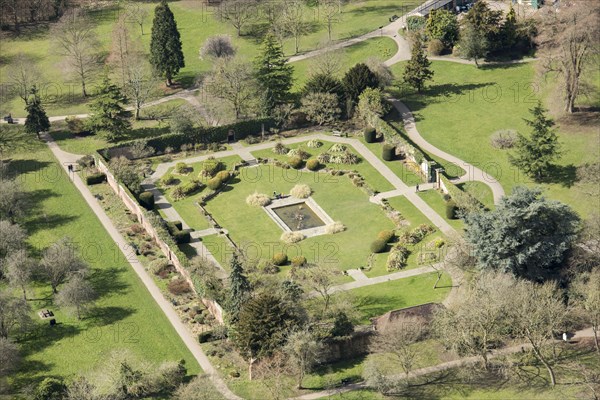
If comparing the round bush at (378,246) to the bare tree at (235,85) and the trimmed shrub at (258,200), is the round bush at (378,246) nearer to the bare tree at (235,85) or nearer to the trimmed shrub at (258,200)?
the trimmed shrub at (258,200)

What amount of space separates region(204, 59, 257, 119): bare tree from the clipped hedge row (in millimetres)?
3798

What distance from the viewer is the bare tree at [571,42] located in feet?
437

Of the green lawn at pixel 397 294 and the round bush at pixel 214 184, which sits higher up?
the round bush at pixel 214 184

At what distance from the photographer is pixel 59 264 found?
110 meters

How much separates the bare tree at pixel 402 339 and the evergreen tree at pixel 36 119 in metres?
63.6

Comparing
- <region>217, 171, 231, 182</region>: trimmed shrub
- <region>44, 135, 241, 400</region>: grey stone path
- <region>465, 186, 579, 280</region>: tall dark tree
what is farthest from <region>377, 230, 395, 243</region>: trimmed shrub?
<region>44, 135, 241, 400</region>: grey stone path

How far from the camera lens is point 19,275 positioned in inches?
4267

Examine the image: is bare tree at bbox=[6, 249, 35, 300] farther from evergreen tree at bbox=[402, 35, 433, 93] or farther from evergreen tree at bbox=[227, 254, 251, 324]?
evergreen tree at bbox=[402, 35, 433, 93]

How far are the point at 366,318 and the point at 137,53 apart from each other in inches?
2987

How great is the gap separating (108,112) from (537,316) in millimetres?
67786

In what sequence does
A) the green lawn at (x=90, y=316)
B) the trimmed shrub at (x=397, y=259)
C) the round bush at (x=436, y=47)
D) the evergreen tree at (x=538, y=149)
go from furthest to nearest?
the round bush at (x=436, y=47) < the evergreen tree at (x=538, y=149) < the trimmed shrub at (x=397, y=259) < the green lawn at (x=90, y=316)

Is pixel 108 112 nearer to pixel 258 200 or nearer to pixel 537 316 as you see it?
pixel 258 200

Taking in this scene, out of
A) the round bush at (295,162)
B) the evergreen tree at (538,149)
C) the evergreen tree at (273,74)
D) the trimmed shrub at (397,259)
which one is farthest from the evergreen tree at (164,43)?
the trimmed shrub at (397,259)

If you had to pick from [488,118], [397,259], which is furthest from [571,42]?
[397,259]
